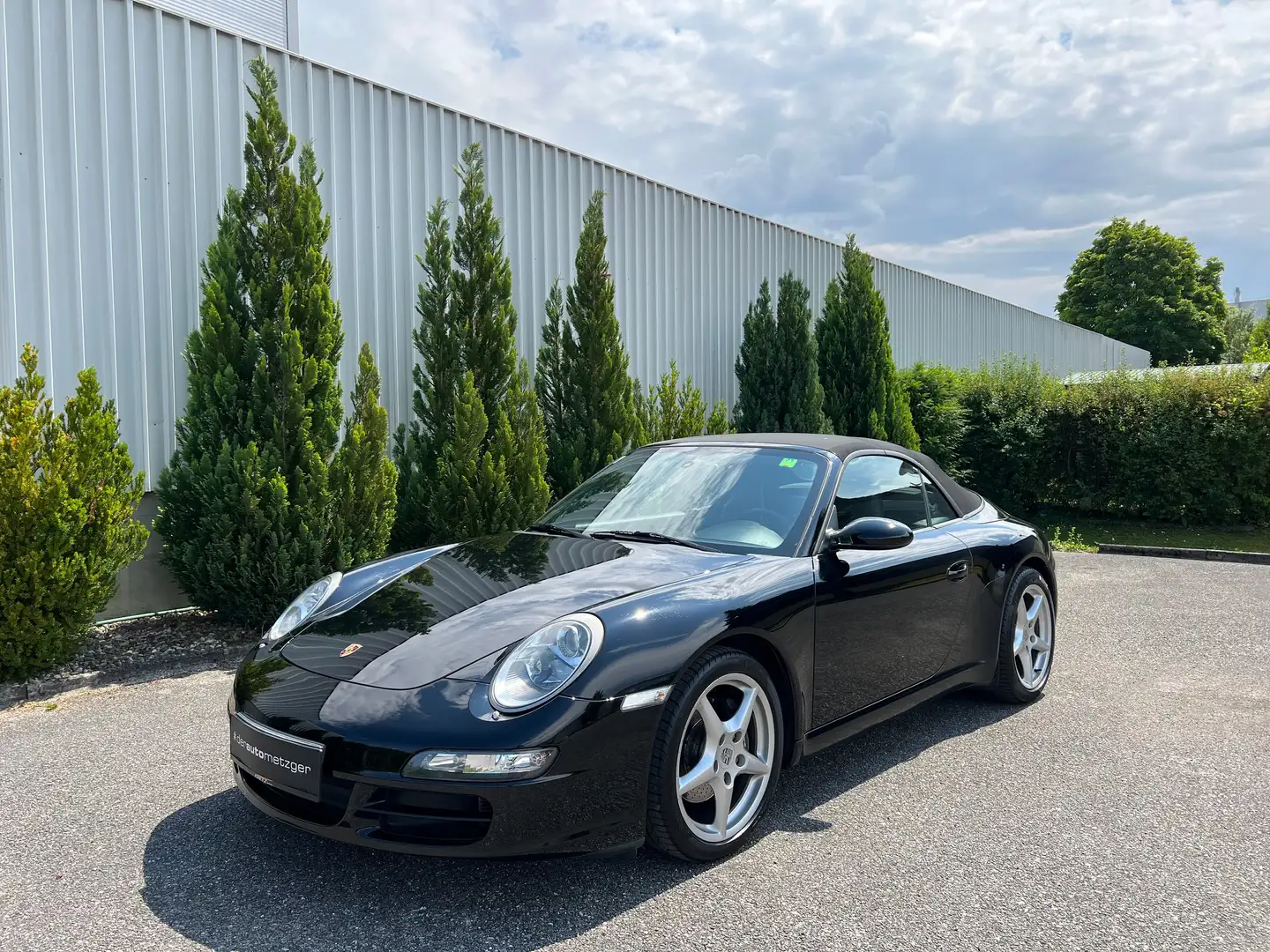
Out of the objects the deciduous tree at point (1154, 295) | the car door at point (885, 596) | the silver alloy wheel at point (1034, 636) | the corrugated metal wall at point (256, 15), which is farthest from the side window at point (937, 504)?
the deciduous tree at point (1154, 295)

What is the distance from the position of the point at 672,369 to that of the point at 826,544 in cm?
787

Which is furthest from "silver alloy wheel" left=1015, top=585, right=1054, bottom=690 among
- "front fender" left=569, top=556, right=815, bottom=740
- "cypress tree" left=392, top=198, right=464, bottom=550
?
"cypress tree" left=392, top=198, right=464, bottom=550

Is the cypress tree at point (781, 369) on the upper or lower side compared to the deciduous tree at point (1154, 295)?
lower

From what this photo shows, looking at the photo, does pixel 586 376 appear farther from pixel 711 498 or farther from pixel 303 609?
pixel 303 609

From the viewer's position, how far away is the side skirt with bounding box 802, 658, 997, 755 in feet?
11.4

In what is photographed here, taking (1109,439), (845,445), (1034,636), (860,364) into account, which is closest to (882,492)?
(845,445)

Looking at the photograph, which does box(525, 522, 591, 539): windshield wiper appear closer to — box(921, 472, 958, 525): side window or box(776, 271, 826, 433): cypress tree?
box(921, 472, 958, 525): side window

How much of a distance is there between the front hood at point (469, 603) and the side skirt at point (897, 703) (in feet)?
2.35

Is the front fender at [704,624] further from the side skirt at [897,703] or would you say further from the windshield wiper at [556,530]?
the windshield wiper at [556,530]

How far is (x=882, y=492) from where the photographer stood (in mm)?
4277

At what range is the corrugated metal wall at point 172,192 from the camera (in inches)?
241

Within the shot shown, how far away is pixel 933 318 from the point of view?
19.1m

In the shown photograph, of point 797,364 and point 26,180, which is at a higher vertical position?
point 26,180

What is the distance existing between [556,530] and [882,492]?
1.49m
